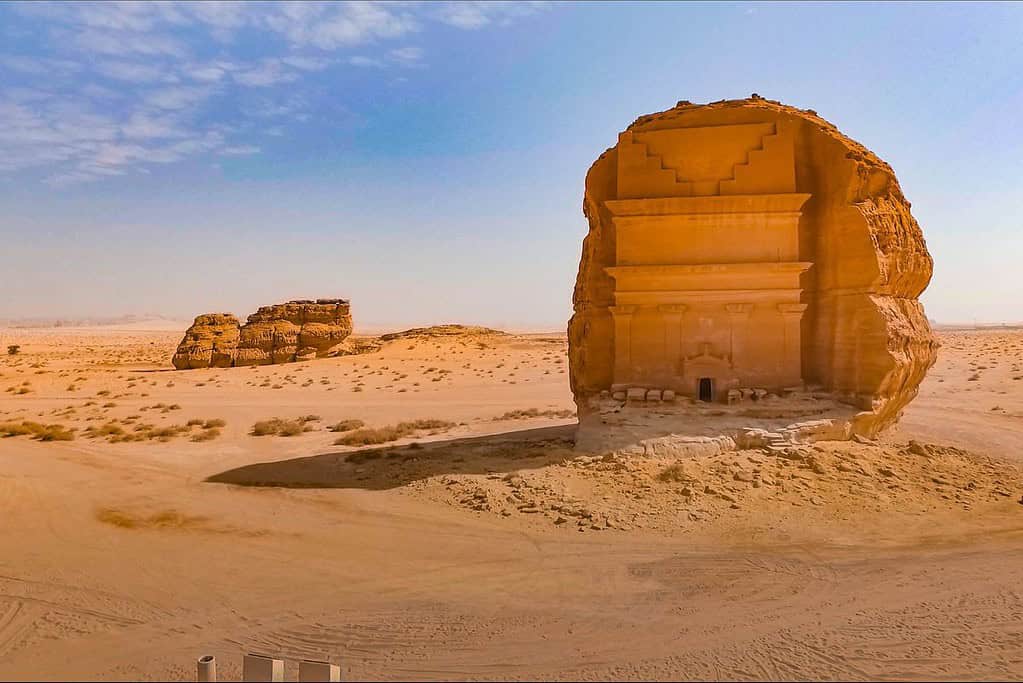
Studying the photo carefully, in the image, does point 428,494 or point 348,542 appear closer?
point 348,542

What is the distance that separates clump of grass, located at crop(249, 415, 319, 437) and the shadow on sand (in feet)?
12.4

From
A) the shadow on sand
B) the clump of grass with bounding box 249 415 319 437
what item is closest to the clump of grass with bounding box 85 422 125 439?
the clump of grass with bounding box 249 415 319 437

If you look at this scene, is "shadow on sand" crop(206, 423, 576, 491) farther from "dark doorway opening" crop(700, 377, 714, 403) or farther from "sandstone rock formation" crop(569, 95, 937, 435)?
"dark doorway opening" crop(700, 377, 714, 403)

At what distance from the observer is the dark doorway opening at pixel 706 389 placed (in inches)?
470

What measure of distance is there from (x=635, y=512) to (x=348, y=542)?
3751 mm

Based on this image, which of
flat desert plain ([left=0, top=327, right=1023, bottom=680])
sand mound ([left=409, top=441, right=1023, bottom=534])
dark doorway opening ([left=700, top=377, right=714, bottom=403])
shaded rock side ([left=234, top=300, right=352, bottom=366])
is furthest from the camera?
shaded rock side ([left=234, top=300, right=352, bottom=366])

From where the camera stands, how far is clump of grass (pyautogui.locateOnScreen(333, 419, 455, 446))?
15.0 meters

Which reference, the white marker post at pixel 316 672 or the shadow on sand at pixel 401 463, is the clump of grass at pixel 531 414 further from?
the white marker post at pixel 316 672

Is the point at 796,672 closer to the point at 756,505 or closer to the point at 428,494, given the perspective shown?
the point at 756,505

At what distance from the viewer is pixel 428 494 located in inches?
388

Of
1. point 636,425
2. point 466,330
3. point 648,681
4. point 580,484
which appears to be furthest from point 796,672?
point 466,330

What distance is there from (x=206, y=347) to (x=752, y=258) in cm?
3576

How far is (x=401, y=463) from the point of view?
480 inches

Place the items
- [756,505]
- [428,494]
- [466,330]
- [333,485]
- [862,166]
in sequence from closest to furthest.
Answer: [756,505] < [428,494] < [333,485] < [862,166] < [466,330]
